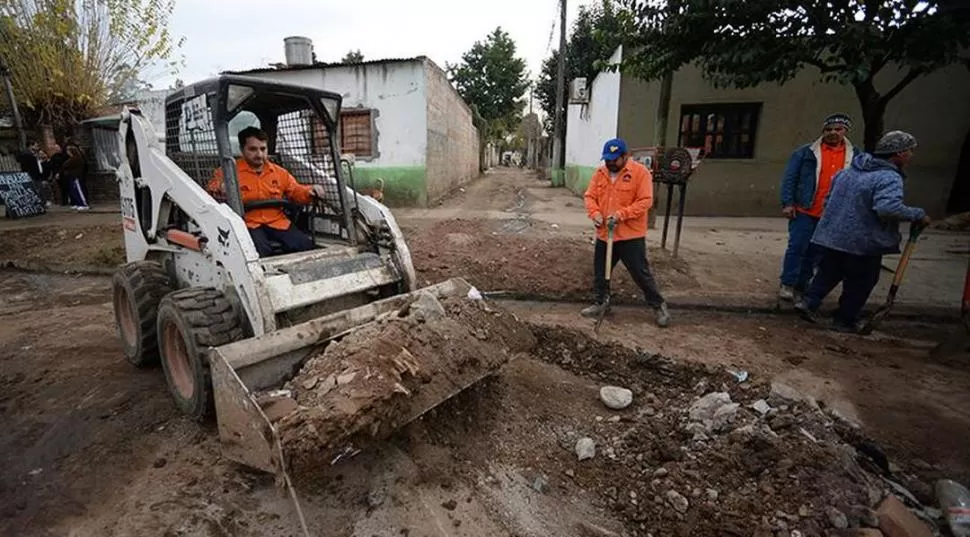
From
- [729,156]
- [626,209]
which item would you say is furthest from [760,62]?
[729,156]

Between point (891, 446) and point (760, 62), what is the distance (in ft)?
13.0

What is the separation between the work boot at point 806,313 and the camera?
4.72 meters

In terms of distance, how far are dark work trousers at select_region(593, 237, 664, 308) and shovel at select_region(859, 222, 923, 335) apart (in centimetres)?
185

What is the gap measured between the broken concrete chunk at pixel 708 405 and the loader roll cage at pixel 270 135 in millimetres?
2627

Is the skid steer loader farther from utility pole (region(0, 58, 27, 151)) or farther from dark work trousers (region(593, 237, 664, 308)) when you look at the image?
utility pole (region(0, 58, 27, 151))

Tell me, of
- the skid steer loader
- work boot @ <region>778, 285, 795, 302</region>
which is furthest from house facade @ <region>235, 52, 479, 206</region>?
work boot @ <region>778, 285, 795, 302</region>

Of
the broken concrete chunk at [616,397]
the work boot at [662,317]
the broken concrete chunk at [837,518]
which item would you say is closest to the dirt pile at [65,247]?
the broken concrete chunk at [616,397]

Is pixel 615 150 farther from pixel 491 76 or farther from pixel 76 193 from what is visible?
pixel 491 76

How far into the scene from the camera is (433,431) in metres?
2.71

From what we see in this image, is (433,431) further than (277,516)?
Yes

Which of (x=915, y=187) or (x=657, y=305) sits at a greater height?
(x=915, y=187)

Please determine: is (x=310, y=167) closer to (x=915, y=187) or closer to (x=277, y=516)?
(x=277, y=516)

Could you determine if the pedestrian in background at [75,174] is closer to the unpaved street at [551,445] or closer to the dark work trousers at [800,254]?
the unpaved street at [551,445]

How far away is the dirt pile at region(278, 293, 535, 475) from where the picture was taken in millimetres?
2082
